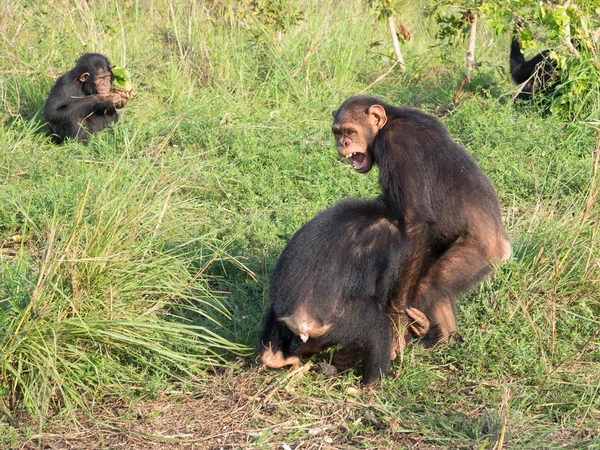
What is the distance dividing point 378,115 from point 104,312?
1.96 metres

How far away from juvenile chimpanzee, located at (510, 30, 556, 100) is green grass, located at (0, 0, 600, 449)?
23cm

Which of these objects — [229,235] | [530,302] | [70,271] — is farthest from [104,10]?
[530,302]

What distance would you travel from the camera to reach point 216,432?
407 cm

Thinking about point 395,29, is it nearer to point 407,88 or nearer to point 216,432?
point 407,88

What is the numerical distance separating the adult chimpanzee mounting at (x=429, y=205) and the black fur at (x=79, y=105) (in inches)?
166

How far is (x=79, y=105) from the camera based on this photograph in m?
8.21

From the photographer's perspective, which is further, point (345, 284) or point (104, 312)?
point (104, 312)

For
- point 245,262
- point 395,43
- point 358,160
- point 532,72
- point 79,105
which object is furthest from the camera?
point 395,43

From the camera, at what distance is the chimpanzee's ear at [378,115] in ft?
15.2

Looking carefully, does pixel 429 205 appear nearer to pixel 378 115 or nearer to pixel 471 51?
pixel 378 115

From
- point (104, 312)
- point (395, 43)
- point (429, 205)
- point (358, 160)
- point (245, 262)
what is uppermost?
point (395, 43)

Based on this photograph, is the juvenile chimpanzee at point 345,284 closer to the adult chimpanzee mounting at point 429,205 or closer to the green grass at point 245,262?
the adult chimpanzee mounting at point 429,205

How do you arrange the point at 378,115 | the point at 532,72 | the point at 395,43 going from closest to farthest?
the point at 378,115
the point at 532,72
the point at 395,43

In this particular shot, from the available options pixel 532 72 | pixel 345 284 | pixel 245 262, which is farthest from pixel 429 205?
pixel 532 72
